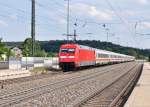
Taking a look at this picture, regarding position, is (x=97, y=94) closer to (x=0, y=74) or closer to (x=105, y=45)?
(x=0, y=74)

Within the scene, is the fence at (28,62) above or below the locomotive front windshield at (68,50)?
below

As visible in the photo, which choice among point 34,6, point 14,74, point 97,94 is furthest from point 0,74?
point 97,94

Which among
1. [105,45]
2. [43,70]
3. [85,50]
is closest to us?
[43,70]

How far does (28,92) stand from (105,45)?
140 meters

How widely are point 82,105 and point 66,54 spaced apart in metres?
37.5

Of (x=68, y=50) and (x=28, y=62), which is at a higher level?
(x=68, y=50)

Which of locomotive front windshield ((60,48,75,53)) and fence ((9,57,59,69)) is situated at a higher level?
locomotive front windshield ((60,48,75,53))

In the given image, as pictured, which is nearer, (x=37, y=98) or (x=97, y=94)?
(x=37, y=98)

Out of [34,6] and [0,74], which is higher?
[34,6]

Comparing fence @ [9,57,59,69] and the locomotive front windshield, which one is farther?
the locomotive front windshield

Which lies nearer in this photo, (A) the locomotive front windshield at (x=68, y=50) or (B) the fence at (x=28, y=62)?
(B) the fence at (x=28, y=62)

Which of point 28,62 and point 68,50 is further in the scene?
point 68,50

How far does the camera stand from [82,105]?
65.7 feet

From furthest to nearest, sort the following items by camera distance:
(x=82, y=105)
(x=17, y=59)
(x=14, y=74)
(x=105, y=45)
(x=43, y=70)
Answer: (x=105, y=45) → (x=43, y=70) → (x=17, y=59) → (x=14, y=74) → (x=82, y=105)
